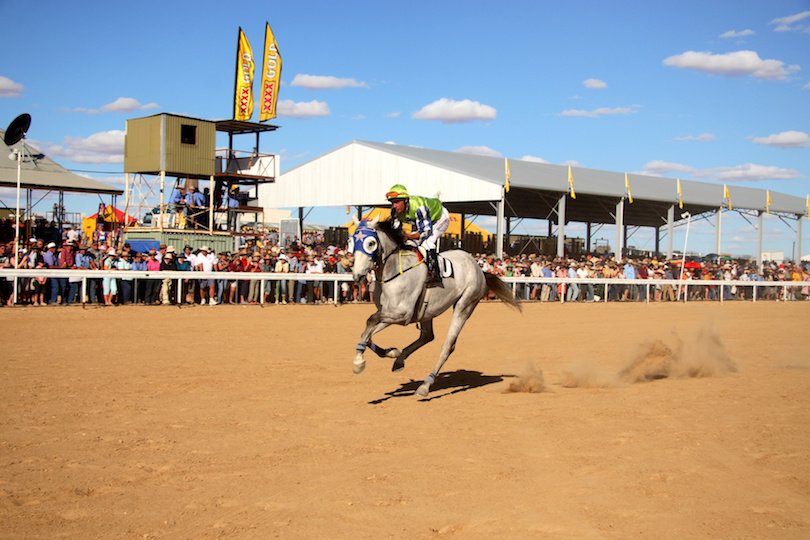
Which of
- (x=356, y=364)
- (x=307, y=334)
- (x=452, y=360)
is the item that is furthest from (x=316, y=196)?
(x=356, y=364)

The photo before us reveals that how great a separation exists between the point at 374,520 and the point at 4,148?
129ft

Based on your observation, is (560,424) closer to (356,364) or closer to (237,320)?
(356,364)

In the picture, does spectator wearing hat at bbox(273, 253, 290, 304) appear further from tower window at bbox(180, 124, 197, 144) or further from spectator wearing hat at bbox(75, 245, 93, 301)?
tower window at bbox(180, 124, 197, 144)

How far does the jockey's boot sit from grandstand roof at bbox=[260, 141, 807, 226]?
86.0ft

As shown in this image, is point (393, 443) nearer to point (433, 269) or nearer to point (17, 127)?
point (433, 269)

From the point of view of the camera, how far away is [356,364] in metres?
9.61

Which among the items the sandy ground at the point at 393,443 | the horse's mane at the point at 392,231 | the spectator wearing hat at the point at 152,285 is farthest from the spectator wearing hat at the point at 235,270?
the horse's mane at the point at 392,231

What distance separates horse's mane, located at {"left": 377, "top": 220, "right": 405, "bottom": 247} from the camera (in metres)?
10.2

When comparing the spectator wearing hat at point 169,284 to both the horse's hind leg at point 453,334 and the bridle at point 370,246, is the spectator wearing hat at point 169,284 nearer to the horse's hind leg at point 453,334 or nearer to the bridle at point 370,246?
the horse's hind leg at point 453,334

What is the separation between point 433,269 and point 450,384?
1.84 m

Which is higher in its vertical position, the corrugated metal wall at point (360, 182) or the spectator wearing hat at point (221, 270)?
the corrugated metal wall at point (360, 182)

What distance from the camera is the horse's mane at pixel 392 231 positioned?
1019 centimetres

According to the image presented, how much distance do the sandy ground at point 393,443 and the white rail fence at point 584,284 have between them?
671 cm

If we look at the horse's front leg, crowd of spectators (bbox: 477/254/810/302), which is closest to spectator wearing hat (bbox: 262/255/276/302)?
crowd of spectators (bbox: 477/254/810/302)
